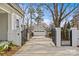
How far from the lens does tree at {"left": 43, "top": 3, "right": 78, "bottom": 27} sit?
74.4 feet

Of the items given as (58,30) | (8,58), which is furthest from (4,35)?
(8,58)

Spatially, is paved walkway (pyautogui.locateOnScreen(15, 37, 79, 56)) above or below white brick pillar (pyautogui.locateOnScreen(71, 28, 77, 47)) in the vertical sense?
below

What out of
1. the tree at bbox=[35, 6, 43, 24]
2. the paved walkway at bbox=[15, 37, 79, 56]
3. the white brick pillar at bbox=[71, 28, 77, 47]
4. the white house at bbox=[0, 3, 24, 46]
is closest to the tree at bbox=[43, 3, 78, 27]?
the tree at bbox=[35, 6, 43, 24]

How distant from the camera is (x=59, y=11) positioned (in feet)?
75.5

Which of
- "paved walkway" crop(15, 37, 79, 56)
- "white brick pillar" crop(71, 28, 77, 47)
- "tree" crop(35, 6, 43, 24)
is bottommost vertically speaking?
"paved walkway" crop(15, 37, 79, 56)

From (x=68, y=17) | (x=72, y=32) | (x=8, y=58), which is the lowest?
(x=8, y=58)

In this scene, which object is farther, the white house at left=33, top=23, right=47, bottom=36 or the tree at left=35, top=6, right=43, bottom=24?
the white house at left=33, top=23, right=47, bottom=36

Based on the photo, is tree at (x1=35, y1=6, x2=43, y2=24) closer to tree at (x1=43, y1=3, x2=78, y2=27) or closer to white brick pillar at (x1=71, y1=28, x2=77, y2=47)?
tree at (x1=43, y1=3, x2=78, y2=27)

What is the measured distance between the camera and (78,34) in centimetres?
1572

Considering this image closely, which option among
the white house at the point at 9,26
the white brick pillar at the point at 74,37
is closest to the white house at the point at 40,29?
the white house at the point at 9,26

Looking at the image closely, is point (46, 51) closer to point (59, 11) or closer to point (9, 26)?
point (9, 26)

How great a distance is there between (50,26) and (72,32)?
8.01 meters

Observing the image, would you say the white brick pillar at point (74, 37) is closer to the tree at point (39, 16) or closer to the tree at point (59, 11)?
the tree at point (59, 11)

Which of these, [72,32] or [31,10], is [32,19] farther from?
[72,32]
